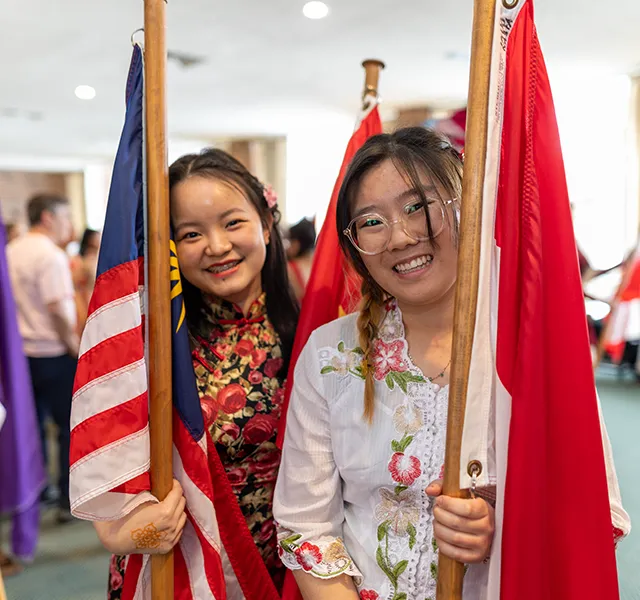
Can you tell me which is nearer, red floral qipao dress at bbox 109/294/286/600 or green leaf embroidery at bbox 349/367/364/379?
green leaf embroidery at bbox 349/367/364/379

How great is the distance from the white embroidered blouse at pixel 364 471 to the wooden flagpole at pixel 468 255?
8cm

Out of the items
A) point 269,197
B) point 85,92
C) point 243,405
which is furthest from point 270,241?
point 85,92

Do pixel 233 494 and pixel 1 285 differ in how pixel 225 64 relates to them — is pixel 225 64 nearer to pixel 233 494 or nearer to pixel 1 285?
pixel 1 285

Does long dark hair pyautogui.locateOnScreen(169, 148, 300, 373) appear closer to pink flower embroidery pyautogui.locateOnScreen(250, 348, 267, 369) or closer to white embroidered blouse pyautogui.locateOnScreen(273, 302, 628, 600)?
pink flower embroidery pyautogui.locateOnScreen(250, 348, 267, 369)

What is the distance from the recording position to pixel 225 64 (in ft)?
18.2

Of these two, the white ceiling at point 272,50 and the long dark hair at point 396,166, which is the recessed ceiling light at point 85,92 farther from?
the long dark hair at point 396,166

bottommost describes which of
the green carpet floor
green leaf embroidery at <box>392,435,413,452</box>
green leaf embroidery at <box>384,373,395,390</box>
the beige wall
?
the green carpet floor

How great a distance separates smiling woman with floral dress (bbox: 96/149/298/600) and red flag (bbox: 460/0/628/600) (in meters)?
0.54

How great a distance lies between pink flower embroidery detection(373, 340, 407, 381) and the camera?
104cm

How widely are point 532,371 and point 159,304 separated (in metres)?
0.64

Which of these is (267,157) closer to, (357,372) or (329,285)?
(329,285)

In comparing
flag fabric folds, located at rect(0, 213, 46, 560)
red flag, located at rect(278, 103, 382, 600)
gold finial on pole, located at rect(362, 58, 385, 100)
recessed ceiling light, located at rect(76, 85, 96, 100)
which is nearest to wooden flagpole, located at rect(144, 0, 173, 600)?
red flag, located at rect(278, 103, 382, 600)

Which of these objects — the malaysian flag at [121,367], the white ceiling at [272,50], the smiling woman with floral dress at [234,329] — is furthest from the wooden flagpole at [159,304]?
the white ceiling at [272,50]

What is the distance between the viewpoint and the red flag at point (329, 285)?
132 centimetres
